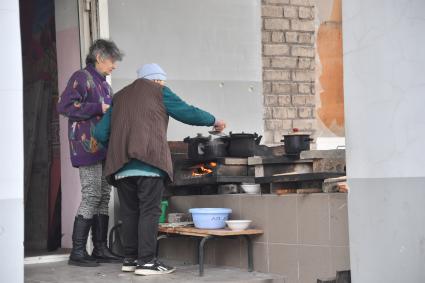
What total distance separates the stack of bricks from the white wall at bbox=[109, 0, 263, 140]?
0.13m

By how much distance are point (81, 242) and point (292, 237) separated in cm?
194

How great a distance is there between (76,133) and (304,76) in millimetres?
3246

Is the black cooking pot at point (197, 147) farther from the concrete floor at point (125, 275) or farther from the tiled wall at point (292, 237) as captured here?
the concrete floor at point (125, 275)

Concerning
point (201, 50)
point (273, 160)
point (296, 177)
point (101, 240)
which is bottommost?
point (101, 240)

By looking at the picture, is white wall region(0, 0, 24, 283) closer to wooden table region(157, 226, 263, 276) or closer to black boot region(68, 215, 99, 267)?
wooden table region(157, 226, 263, 276)

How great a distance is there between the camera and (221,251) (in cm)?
686

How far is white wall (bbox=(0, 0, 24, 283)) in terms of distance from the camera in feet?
15.7

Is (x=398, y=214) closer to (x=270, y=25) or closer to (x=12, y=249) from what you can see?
(x=12, y=249)

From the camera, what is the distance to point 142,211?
20.0ft

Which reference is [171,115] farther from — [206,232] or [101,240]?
[101,240]

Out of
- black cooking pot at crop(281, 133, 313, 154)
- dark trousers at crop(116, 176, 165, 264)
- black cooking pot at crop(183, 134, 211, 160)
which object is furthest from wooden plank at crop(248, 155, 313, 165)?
dark trousers at crop(116, 176, 165, 264)

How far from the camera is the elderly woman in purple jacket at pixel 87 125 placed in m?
6.70

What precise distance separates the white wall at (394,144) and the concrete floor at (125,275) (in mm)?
1149

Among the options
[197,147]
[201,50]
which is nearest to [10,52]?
[197,147]
